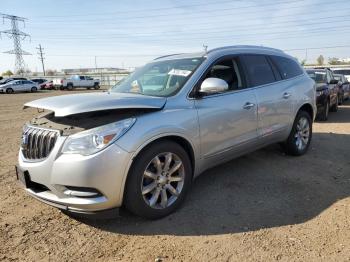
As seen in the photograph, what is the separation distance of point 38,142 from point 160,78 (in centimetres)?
178

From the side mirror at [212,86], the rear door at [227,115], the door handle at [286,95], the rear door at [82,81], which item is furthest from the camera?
the rear door at [82,81]

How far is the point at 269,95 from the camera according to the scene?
514 centimetres

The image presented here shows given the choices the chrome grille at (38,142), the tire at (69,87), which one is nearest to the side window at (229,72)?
the chrome grille at (38,142)

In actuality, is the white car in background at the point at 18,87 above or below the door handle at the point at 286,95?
below

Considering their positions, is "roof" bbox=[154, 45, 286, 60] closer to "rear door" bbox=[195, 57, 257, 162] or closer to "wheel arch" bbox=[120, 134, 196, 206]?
"rear door" bbox=[195, 57, 257, 162]

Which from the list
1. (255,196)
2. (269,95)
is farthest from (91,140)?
(269,95)

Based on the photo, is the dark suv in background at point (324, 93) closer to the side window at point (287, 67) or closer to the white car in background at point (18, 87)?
the side window at point (287, 67)

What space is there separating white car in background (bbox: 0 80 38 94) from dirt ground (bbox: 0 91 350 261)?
121 feet

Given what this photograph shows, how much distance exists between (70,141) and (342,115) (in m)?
11.1

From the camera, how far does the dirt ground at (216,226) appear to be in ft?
10.2

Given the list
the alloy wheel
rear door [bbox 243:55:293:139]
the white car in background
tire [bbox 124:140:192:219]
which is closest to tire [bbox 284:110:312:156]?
rear door [bbox 243:55:293:139]

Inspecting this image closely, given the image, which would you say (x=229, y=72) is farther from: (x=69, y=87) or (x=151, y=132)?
(x=69, y=87)

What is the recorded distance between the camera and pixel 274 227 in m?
3.53

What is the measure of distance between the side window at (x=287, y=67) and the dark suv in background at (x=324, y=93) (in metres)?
4.20
